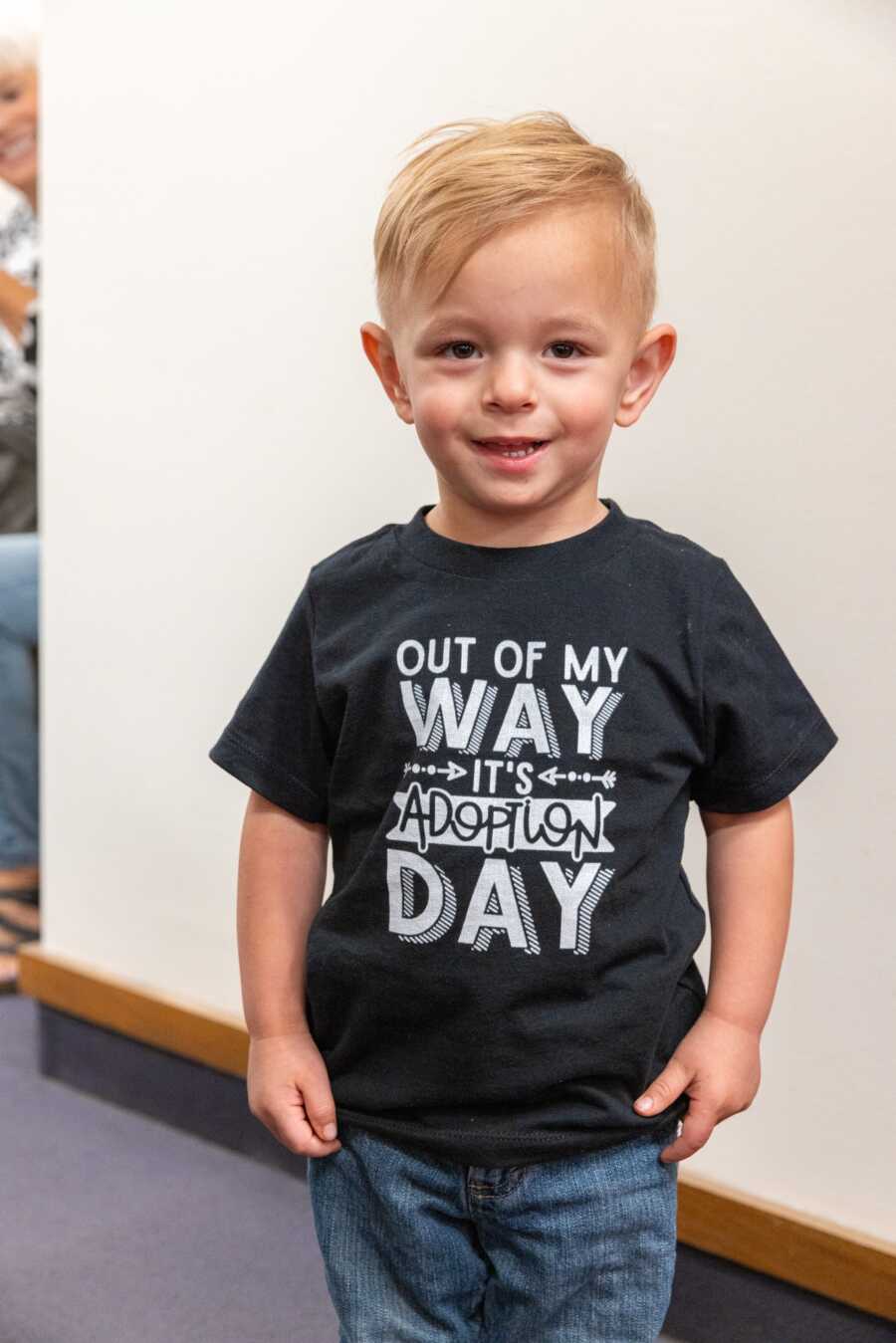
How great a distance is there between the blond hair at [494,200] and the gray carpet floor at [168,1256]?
0.92m

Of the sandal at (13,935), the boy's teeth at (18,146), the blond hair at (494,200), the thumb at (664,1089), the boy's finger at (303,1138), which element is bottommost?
the sandal at (13,935)

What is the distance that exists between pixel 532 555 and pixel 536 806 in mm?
154

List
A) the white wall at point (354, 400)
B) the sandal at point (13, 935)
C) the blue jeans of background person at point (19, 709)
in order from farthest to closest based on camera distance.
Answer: the blue jeans of background person at point (19, 709) → the sandal at point (13, 935) → the white wall at point (354, 400)

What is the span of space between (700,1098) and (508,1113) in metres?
0.13

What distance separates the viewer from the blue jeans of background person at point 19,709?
2953 millimetres

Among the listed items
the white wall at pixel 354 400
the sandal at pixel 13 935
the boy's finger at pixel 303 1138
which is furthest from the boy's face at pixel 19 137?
the boy's finger at pixel 303 1138

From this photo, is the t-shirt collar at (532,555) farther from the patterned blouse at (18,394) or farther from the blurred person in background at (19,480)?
the patterned blouse at (18,394)

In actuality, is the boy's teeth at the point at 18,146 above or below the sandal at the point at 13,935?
above

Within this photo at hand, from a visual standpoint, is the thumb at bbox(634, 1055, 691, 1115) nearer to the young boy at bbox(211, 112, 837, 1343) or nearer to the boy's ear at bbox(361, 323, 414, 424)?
the young boy at bbox(211, 112, 837, 1343)

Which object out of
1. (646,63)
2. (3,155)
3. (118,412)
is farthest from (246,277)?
(3,155)

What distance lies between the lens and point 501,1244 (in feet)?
3.27

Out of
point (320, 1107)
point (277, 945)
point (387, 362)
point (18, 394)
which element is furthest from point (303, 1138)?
point (18, 394)

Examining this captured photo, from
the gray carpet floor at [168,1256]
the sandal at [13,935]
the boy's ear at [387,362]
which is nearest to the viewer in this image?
the boy's ear at [387,362]

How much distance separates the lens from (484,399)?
95 centimetres
